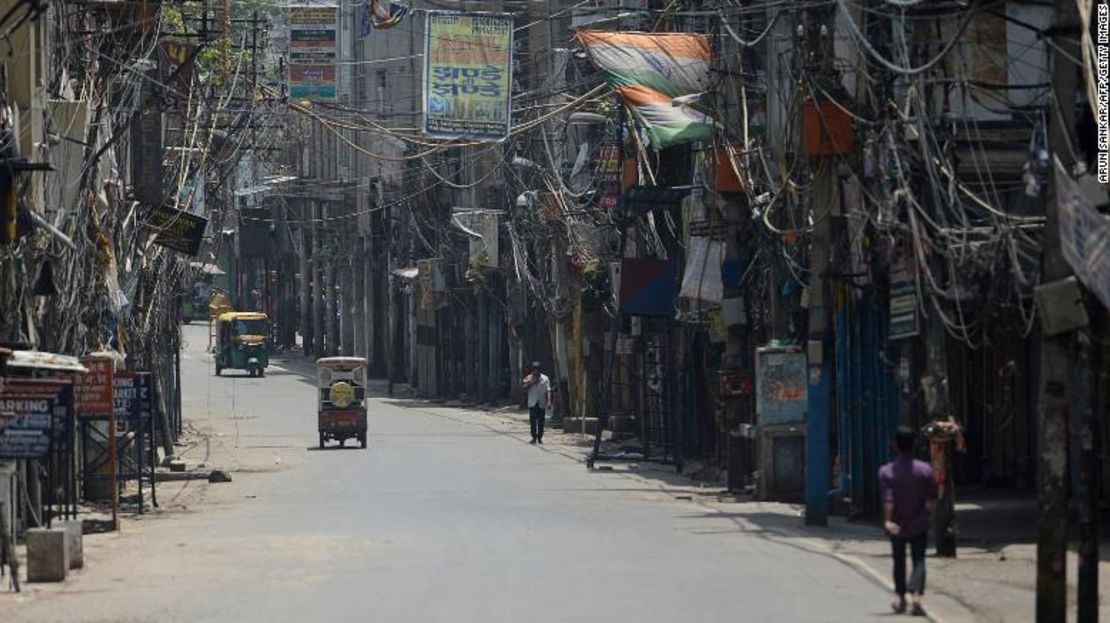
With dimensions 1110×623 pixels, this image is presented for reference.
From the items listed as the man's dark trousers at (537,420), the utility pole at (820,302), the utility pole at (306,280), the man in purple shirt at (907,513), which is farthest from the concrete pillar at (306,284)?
the man in purple shirt at (907,513)

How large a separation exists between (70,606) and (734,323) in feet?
55.0

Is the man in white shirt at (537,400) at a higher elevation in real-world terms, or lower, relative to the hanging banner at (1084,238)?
lower

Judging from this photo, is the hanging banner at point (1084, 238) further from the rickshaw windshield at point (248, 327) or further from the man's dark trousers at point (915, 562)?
the rickshaw windshield at point (248, 327)

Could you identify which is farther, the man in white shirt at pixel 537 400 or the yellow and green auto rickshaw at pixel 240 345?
the yellow and green auto rickshaw at pixel 240 345

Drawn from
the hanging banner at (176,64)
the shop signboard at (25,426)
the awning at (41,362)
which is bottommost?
the shop signboard at (25,426)

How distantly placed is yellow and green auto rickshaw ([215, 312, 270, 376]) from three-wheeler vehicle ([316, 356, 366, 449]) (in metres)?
36.9

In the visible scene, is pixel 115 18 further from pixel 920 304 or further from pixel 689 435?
pixel 920 304

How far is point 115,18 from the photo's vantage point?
34750mm

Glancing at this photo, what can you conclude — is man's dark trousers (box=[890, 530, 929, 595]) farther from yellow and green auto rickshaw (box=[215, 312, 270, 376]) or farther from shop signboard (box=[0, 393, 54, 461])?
yellow and green auto rickshaw (box=[215, 312, 270, 376])

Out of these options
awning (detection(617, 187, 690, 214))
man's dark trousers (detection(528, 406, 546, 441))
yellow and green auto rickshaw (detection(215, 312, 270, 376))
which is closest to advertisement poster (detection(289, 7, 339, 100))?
man's dark trousers (detection(528, 406, 546, 441))

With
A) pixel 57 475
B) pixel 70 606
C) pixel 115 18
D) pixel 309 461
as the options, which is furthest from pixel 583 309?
pixel 70 606

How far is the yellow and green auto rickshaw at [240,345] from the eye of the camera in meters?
84.8

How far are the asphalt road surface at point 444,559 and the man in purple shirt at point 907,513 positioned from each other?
371mm

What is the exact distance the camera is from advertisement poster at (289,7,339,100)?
61000mm
